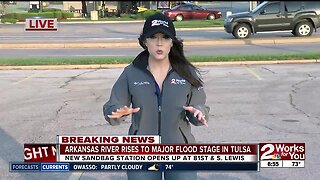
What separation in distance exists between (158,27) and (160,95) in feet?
1.36

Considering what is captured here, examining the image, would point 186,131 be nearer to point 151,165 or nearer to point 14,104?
point 151,165

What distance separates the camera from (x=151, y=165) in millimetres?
2783

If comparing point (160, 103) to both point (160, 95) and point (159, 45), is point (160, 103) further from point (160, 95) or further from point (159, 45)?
point (159, 45)

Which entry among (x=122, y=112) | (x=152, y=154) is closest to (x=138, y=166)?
(x=152, y=154)

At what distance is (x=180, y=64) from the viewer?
318cm

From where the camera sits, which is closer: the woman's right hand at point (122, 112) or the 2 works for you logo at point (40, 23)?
the woman's right hand at point (122, 112)

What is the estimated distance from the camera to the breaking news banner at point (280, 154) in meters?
2.71

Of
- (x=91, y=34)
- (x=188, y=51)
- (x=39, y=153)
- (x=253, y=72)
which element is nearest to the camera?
(x=39, y=153)

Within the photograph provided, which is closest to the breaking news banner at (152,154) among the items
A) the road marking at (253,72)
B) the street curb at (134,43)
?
the road marking at (253,72)

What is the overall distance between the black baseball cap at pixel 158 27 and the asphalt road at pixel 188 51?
15.1 m

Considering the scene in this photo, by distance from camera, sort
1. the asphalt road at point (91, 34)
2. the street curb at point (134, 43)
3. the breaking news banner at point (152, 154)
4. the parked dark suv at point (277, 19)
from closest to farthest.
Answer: the breaking news banner at point (152, 154) → the street curb at point (134, 43) → the parked dark suv at point (277, 19) → the asphalt road at point (91, 34)

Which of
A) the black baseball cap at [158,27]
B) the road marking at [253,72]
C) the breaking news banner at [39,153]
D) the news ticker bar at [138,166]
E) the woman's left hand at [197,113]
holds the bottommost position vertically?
the road marking at [253,72]

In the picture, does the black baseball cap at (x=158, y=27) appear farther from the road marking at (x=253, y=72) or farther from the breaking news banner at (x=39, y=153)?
the road marking at (x=253, y=72)

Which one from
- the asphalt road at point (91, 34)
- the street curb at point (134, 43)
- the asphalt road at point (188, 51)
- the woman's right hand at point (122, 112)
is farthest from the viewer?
the asphalt road at point (91, 34)
